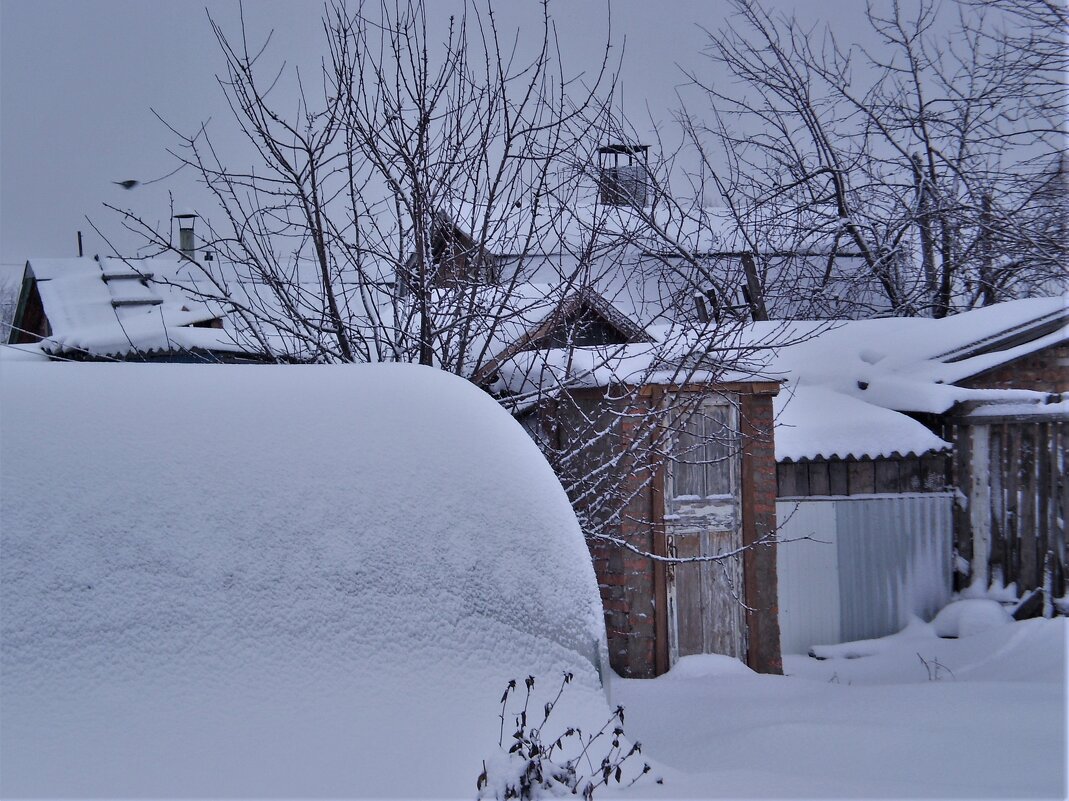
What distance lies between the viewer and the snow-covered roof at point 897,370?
864cm

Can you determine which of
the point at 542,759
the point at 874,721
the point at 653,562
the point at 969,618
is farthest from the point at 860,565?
the point at 542,759

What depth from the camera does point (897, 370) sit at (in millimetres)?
9664

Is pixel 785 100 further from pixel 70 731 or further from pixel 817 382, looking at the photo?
pixel 70 731

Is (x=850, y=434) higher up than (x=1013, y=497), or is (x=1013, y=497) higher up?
(x=850, y=434)

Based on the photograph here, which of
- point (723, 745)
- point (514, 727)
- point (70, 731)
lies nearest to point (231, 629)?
point (70, 731)

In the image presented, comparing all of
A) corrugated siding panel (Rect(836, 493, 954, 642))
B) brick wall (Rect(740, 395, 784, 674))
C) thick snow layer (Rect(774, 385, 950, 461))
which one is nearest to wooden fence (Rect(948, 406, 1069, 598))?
corrugated siding panel (Rect(836, 493, 954, 642))

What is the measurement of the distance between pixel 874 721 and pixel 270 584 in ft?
13.3

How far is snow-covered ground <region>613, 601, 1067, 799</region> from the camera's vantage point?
3.38 meters

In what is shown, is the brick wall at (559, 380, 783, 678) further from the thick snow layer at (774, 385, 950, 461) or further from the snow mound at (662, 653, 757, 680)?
the thick snow layer at (774, 385, 950, 461)

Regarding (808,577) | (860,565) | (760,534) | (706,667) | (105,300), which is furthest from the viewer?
(105,300)

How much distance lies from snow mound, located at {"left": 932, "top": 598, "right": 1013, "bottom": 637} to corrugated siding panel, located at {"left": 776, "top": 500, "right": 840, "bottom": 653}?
971 mm

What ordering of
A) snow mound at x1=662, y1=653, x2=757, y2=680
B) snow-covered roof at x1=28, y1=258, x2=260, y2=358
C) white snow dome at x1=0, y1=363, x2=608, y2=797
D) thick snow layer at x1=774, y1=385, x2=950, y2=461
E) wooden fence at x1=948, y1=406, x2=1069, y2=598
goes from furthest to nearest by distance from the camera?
snow-covered roof at x1=28, y1=258, x2=260, y2=358
thick snow layer at x1=774, y1=385, x2=950, y2=461
wooden fence at x1=948, y1=406, x2=1069, y2=598
snow mound at x1=662, y1=653, x2=757, y2=680
white snow dome at x1=0, y1=363, x2=608, y2=797

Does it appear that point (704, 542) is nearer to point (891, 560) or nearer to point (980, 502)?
point (891, 560)

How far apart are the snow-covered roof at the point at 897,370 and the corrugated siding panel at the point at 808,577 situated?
59cm
